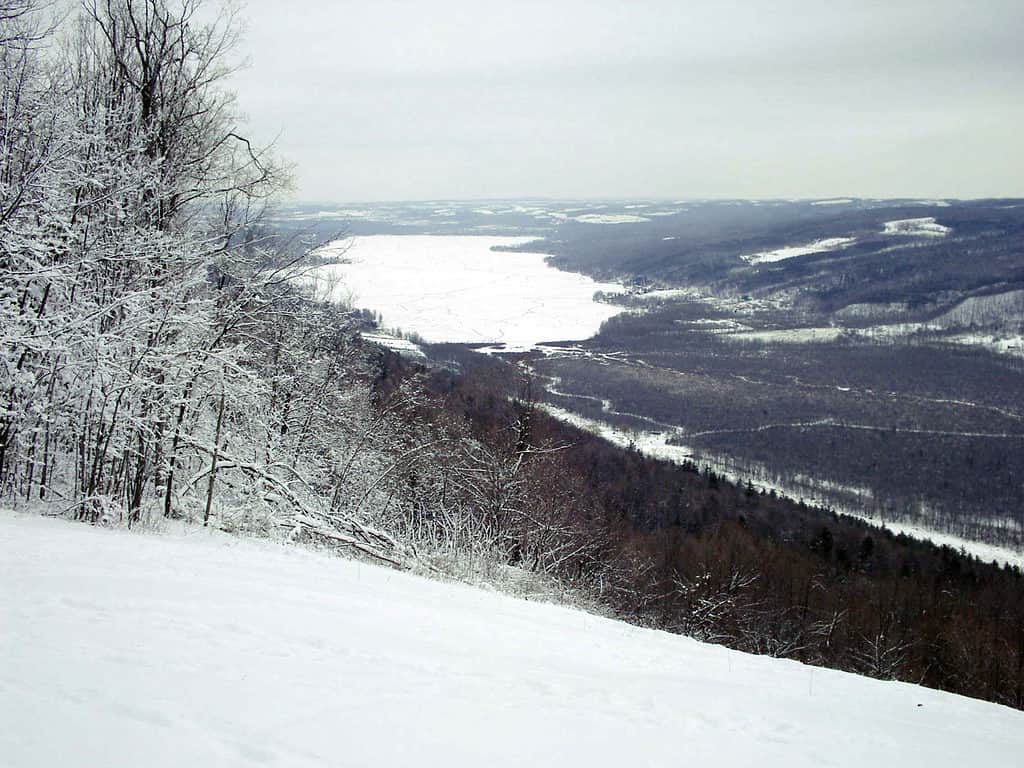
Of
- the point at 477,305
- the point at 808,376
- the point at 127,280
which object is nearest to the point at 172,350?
the point at 127,280

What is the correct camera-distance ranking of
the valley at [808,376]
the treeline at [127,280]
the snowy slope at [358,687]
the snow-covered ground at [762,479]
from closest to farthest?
the snowy slope at [358,687] < the treeline at [127,280] < the snow-covered ground at [762,479] < the valley at [808,376]

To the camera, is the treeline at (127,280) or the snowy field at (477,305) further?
the snowy field at (477,305)

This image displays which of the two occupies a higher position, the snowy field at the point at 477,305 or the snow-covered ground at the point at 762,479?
the snowy field at the point at 477,305

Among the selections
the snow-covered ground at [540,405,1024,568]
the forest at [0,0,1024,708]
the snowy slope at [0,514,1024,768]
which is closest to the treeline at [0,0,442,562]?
the forest at [0,0,1024,708]

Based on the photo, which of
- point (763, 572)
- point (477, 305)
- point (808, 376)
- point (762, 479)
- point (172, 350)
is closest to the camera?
point (172, 350)

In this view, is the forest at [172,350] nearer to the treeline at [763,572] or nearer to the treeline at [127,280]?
the treeline at [127,280]

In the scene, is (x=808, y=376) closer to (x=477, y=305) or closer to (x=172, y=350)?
(x=477, y=305)

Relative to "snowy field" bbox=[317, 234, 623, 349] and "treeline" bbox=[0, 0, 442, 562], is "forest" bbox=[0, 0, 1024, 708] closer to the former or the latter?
"treeline" bbox=[0, 0, 442, 562]

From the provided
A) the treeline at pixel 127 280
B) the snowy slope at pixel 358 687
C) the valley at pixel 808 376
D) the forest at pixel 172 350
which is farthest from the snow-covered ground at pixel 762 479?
the snowy slope at pixel 358 687
